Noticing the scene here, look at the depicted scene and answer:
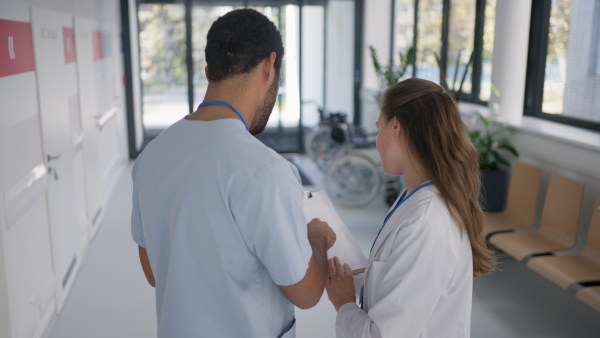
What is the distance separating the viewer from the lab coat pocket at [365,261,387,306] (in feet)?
4.29

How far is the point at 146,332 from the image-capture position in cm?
318

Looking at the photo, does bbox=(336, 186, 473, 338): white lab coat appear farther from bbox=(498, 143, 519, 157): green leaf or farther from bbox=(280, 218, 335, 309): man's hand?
bbox=(498, 143, 519, 157): green leaf

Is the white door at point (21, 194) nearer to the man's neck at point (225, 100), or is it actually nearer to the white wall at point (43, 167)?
the white wall at point (43, 167)

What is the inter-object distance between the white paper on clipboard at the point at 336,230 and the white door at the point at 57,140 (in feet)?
7.58

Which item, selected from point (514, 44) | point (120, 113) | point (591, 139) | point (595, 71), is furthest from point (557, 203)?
point (120, 113)

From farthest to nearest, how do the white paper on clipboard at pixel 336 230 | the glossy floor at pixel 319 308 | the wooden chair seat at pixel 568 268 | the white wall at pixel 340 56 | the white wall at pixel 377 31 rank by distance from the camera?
the white wall at pixel 340 56
the white wall at pixel 377 31
the glossy floor at pixel 319 308
the wooden chair seat at pixel 568 268
the white paper on clipboard at pixel 336 230

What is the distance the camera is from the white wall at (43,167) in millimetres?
2650

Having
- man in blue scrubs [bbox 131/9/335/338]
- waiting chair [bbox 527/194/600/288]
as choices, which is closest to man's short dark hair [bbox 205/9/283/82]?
man in blue scrubs [bbox 131/9/335/338]

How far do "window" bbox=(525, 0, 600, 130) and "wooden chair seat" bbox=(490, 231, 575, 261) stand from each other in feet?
3.73

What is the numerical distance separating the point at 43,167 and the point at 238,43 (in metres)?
2.49

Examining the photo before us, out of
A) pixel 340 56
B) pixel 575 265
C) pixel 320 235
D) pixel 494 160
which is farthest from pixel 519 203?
pixel 340 56

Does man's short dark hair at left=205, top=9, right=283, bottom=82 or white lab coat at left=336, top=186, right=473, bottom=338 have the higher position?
man's short dark hair at left=205, top=9, right=283, bottom=82

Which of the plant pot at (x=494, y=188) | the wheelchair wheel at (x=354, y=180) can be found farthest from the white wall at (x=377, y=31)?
the plant pot at (x=494, y=188)

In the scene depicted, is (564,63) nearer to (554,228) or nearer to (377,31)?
(554,228)
